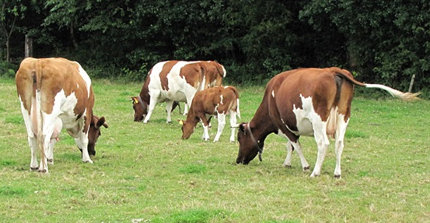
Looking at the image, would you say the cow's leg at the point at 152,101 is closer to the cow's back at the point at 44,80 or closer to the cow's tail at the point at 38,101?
the cow's back at the point at 44,80

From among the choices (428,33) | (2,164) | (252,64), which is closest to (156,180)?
(2,164)

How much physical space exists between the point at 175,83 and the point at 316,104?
27.3 ft

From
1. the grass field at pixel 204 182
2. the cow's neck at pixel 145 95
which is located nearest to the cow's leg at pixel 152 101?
the cow's neck at pixel 145 95

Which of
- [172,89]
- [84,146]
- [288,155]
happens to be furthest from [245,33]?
[84,146]

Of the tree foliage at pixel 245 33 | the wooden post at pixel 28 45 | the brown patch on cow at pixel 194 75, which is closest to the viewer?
the brown patch on cow at pixel 194 75

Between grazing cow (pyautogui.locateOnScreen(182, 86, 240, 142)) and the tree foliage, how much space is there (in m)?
10.7

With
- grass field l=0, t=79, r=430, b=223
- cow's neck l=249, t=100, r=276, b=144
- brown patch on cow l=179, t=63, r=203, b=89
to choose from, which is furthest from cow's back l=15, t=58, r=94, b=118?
brown patch on cow l=179, t=63, r=203, b=89

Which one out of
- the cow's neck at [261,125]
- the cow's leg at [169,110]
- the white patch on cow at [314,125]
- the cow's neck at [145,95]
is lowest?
the cow's leg at [169,110]

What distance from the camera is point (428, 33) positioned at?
1011 inches

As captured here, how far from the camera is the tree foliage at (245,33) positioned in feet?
86.4

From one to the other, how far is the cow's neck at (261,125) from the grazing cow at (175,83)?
5.97 meters

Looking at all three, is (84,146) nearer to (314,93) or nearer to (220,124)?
(220,124)

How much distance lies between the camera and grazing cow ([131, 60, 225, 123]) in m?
19.2

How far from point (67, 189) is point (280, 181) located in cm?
309
